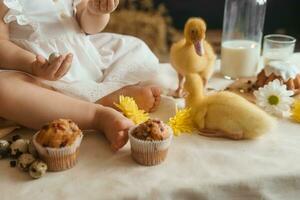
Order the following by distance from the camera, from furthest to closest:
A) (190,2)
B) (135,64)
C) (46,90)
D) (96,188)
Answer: (190,2)
(135,64)
(46,90)
(96,188)

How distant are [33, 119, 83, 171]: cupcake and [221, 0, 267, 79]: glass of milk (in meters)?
0.51

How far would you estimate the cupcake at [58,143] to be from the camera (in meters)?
0.65

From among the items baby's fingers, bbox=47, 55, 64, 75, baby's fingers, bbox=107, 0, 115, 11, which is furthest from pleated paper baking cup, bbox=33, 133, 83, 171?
baby's fingers, bbox=107, 0, 115, 11

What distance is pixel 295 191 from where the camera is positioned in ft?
2.23

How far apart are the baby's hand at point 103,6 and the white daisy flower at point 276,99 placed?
32 cm

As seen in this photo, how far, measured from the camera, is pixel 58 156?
2.16 feet

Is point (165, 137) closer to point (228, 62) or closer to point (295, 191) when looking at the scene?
point (295, 191)

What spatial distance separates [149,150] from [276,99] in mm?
304

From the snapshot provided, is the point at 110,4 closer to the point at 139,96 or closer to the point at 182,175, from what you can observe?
the point at 139,96

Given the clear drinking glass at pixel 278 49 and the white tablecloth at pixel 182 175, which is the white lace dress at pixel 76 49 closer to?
the white tablecloth at pixel 182 175

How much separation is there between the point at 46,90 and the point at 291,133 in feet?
1.41

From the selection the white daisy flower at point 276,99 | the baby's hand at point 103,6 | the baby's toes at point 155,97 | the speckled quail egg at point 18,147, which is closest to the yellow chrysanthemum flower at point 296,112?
the white daisy flower at point 276,99

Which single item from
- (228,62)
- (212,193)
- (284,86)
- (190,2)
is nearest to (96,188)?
(212,193)

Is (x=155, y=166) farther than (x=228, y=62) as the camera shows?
No
